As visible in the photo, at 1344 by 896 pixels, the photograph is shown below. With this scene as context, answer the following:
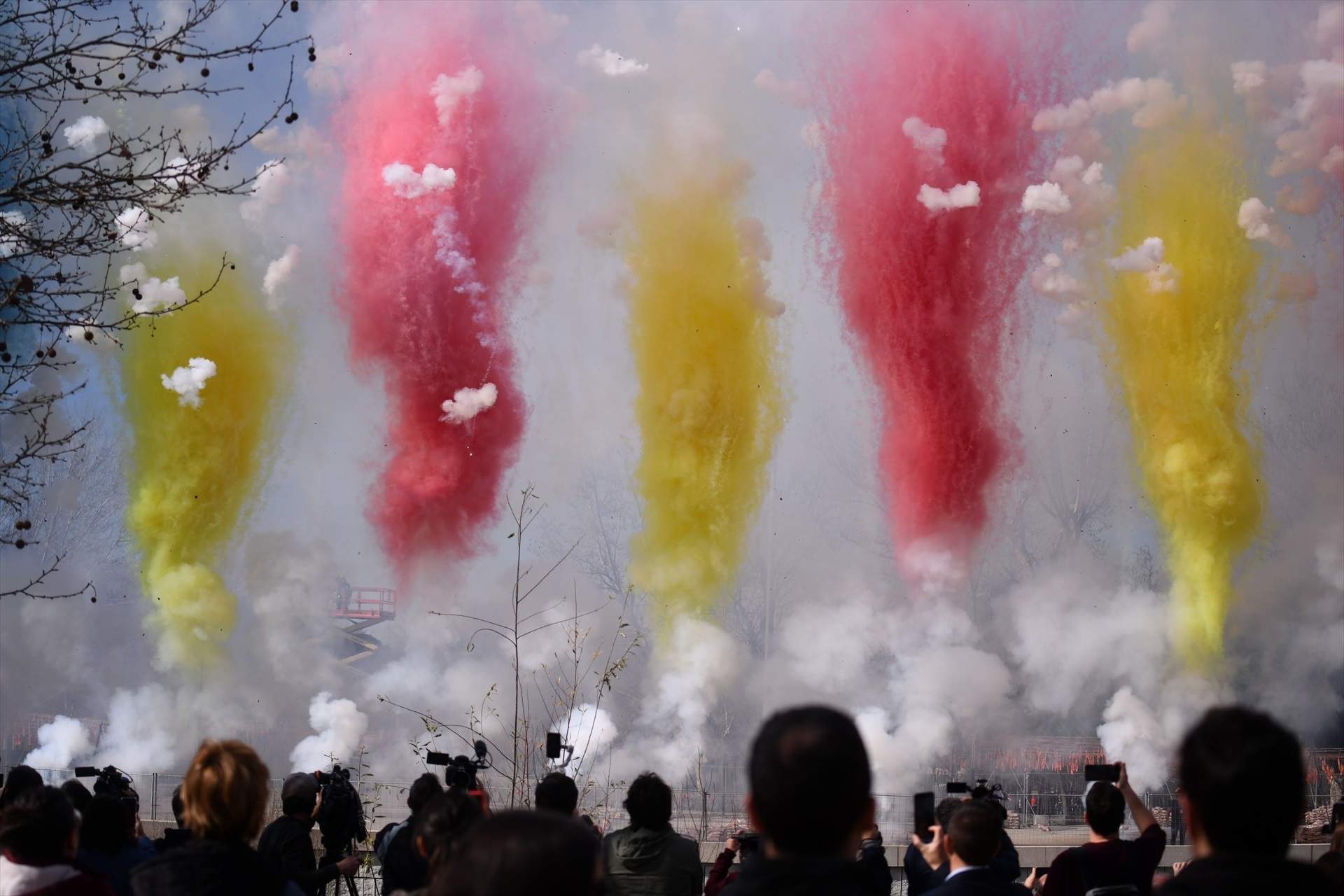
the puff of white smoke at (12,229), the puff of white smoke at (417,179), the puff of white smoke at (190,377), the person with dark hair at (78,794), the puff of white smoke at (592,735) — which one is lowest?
the person with dark hair at (78,794)

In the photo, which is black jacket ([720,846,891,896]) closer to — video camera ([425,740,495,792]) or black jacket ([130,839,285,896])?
black jacket ([130,839,285,896])

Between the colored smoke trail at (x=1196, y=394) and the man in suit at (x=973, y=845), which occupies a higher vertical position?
the colored smoke trail at (x=1196, y=394)

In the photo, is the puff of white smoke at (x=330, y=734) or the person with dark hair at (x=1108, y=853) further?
the puff of white smoke at (x=330, y=734)

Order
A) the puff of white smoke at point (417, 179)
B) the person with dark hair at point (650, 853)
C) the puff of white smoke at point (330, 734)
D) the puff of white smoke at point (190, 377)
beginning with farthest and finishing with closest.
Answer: the puff of white smoke at point (330, 734), the puff of white smoke at point (190, 377), the puff of white smoke at point (417, 179), the person with dark hair at point (650, 853)

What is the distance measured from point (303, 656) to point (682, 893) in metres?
24.6

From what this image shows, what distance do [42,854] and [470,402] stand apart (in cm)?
1912

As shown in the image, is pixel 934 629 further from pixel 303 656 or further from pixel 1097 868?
pixel 1097 868

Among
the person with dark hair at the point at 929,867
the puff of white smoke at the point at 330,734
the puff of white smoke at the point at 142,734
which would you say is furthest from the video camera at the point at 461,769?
the puff of white smoke at the point at 142,734

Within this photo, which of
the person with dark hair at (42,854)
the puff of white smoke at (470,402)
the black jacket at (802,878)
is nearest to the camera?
the black jacket at (802,878)

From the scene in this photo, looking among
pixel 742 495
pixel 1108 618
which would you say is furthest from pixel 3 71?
pixel 1108 618

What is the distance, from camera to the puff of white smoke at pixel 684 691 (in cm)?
2512

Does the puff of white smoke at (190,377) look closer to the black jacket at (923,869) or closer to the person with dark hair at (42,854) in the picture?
the black jacket at (923,869)

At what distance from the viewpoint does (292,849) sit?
6.90m

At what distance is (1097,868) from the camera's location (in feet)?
18.7
